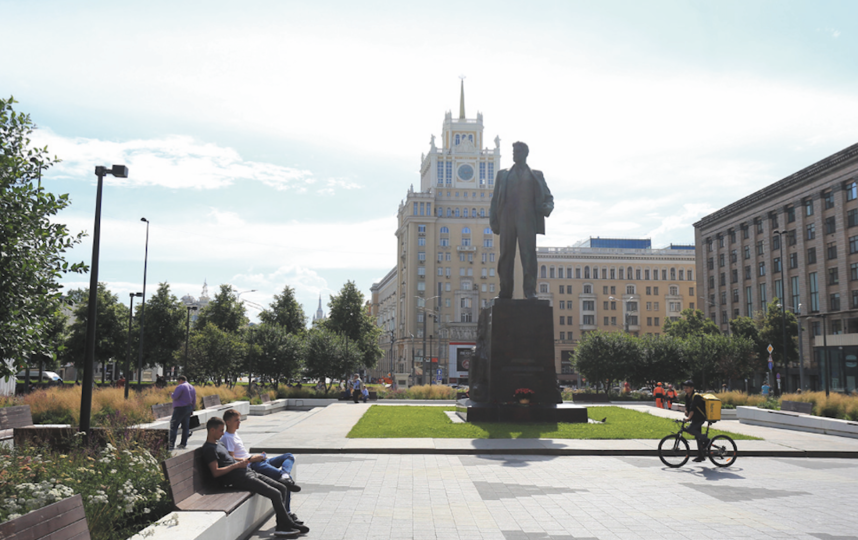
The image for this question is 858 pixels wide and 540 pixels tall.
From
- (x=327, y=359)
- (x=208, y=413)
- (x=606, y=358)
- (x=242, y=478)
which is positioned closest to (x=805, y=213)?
(x=606, y=358)

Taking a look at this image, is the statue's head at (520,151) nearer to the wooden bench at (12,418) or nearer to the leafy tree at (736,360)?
the wooden bench at (12,418)

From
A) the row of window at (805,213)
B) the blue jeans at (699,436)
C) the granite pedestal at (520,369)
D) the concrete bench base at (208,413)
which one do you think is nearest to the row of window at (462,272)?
the row of window at (805,213)

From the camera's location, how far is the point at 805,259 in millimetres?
58406

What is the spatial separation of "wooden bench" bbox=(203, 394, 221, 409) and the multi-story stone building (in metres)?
34.8

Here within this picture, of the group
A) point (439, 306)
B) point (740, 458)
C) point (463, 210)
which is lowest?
point (740, 458)

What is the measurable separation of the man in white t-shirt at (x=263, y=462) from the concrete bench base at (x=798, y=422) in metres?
17.4

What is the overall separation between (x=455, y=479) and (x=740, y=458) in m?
6.84

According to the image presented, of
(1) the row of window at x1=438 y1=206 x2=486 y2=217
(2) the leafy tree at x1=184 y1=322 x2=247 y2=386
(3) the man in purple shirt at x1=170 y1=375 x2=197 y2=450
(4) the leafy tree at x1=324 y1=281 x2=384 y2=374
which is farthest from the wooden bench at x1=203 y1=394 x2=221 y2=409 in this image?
(1) the row of window at x1=438 y1=206 x2=486 y2=217

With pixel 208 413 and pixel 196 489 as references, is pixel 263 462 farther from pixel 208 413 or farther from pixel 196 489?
pixel 208 413

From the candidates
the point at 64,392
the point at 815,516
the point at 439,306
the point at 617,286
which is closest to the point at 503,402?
the point at 815,516

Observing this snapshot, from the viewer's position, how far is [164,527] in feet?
18.6

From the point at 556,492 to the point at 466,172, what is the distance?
3995 inches

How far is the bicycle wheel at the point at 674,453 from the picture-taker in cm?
1245

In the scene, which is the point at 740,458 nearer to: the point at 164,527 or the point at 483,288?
the point at 164,527
